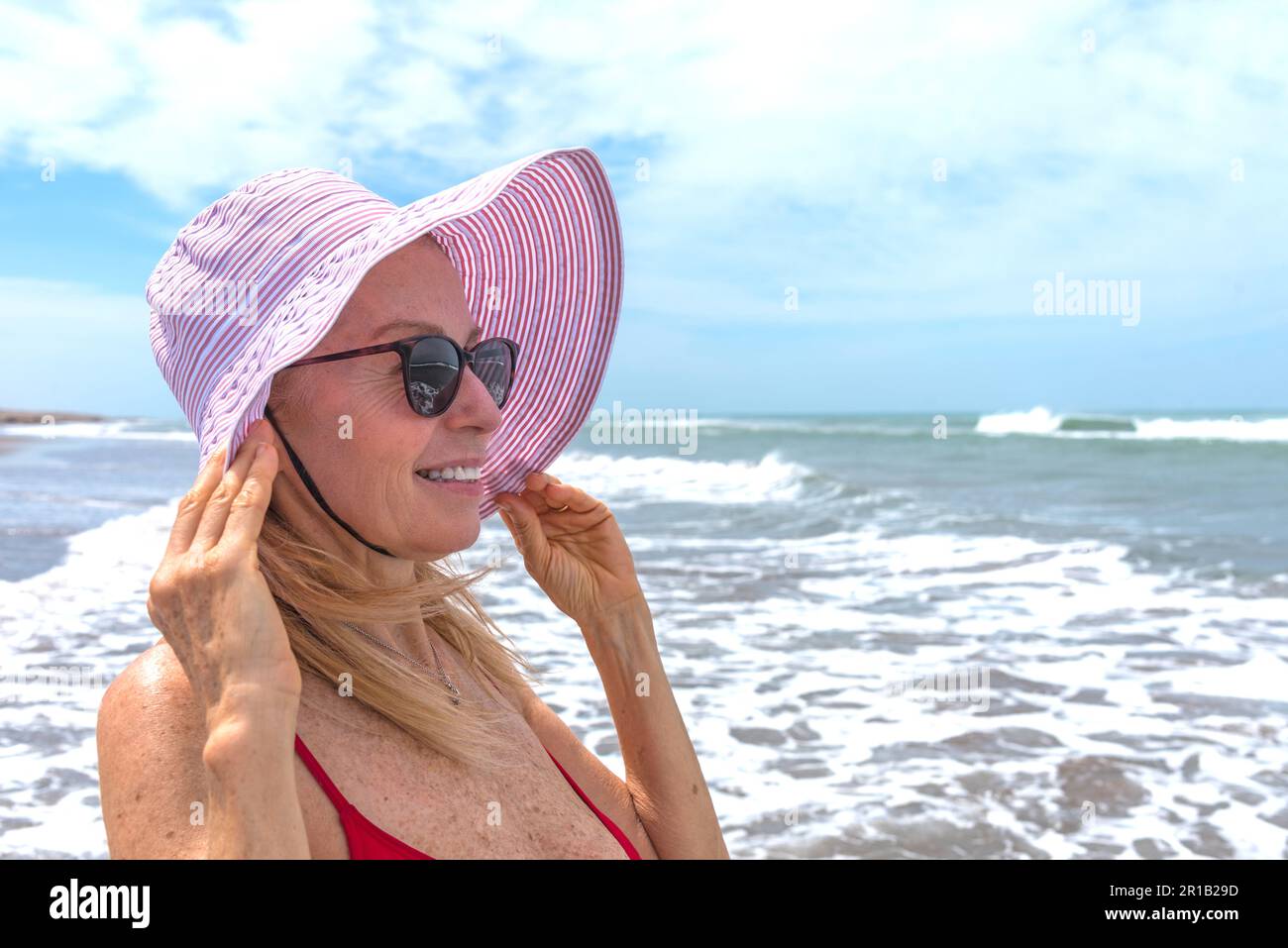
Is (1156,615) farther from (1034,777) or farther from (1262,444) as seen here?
(1262,444)

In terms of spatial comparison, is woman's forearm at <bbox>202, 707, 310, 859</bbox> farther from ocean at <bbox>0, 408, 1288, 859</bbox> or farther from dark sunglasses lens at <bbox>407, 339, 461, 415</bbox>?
ocean at <bbox>0, 408, 1288, 859</bbox>

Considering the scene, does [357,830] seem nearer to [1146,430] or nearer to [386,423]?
[386,423]

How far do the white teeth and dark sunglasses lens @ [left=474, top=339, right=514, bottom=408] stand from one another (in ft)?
0.63

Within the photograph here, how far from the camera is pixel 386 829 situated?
1.77m

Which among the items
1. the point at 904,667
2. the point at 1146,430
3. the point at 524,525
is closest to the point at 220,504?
the point at 524,525

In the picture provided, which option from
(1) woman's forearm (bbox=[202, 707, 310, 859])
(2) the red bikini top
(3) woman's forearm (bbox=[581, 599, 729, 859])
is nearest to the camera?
(1) woman's forearm (bbox=[202, 707, 310, 859])

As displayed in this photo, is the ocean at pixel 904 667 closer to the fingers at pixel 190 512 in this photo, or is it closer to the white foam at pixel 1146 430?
the fingers at pixel 190 512

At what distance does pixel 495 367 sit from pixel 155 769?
1055mm

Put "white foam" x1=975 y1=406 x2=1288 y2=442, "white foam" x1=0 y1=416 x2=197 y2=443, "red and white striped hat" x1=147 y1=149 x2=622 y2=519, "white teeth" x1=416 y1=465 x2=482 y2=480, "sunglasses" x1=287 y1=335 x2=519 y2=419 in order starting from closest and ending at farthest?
"red and white striped hat" x1=147 y1=149 x2=622 y2=519, "sunglasses" x1=287 y1=335 x2=519 y2=419, "white teeth" x1=416 y1=465 x2=482 y2=480, "white foam" x1=975 y1=406 x2=1288 y2=442, "white foam" x1=0 y1=416 x2=197 y2=443

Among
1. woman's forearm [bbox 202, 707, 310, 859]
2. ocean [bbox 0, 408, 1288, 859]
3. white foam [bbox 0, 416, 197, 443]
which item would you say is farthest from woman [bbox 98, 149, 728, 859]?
white foam [bbox 0, 416, 197, 443]

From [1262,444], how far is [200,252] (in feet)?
129

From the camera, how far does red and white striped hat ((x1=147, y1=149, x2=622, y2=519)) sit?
1835mm

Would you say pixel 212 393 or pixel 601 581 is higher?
pixel 212 393
